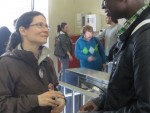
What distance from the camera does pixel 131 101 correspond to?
1.13 m

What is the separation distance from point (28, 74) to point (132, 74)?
2.55 ft

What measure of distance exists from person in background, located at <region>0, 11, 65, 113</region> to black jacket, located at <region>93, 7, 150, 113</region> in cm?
53

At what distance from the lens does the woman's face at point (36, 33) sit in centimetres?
176

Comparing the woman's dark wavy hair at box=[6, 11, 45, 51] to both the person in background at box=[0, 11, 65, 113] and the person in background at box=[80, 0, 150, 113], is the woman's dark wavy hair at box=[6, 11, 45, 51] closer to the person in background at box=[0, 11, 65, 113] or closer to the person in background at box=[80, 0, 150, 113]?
the person in background at box=[0, 11, 65, 113]

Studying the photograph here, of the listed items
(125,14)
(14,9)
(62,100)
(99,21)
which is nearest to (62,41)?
(99,21)

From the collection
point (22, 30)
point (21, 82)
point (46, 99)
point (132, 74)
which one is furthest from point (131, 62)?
point (22, 30)

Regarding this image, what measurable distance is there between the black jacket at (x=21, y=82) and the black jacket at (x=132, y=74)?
0.55 m

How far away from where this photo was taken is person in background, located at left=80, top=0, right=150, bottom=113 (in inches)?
39.2

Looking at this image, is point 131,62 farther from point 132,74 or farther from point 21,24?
point 21,24

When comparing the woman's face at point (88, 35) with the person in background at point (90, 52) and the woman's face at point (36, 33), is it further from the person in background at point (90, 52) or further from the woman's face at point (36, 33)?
the woman's face at point (36, 33)

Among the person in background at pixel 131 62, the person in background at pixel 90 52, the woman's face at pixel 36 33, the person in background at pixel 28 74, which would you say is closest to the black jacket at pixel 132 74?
the person in background at pixel 131 62

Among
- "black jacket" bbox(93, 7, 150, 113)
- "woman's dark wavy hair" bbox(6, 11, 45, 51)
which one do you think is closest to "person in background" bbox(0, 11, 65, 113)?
"woman's dark wavy hair" bbox(6, 11, 45, 51)

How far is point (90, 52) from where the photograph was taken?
435 centimetres

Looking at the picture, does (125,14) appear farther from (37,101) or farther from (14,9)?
(14,9)
